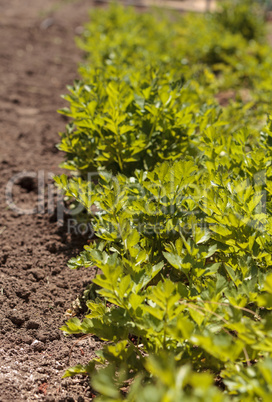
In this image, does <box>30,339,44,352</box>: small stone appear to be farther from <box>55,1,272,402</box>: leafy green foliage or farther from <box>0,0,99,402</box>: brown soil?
<box>55,1,272,402</box>: leafy green foliage

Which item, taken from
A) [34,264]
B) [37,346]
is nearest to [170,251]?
[37,346]

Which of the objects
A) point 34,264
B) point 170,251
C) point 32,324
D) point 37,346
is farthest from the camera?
point 34,264

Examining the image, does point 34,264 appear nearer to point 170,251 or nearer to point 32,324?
point 32,324

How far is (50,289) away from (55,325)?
277 mm

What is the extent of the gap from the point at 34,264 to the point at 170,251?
3.67 feet

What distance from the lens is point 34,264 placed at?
271cm

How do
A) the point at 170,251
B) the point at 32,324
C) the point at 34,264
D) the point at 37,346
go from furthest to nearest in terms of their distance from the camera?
the point at 34,264
the point at 32,324
the point at 37,346
the point at 170,251

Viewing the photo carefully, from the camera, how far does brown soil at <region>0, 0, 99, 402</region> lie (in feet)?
6.46

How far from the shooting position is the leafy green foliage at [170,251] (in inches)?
56.2

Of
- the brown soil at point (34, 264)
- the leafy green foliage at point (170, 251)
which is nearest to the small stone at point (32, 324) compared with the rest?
the brown soil at point (34, 264)

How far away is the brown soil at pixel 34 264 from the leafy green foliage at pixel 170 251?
19cm

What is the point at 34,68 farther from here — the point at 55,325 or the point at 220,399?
the point at 220,399

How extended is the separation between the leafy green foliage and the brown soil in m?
0.19

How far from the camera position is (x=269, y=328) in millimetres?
1452
